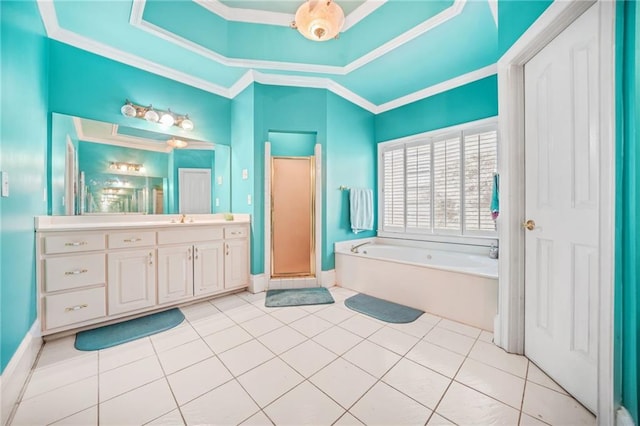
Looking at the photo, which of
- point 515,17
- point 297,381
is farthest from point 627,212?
point 297,381

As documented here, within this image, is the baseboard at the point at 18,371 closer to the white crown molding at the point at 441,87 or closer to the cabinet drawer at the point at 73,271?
the cabinet drawer at the point at 73,271

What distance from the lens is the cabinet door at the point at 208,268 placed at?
2516mm

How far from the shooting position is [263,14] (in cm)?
222

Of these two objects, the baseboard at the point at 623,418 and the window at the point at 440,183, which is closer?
the baseboard at the point at 623,418

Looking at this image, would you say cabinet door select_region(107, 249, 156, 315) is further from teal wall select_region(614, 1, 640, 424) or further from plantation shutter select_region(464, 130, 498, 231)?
plantation shutter select_region(464, 130, 498, 231)

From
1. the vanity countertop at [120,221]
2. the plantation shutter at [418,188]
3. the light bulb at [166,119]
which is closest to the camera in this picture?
the vanity countertop at [120,221]

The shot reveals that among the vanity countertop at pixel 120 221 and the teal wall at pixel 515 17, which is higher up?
the teal wall at pixel 515 17

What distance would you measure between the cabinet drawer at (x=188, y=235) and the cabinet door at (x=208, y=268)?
8cm

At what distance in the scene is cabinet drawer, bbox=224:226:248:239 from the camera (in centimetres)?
278

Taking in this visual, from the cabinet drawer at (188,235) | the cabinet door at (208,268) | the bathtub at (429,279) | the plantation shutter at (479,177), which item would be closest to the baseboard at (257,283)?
the cabinet door at (208,268)

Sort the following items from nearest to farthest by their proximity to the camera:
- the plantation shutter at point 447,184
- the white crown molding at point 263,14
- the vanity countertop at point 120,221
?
the vanity countertop at point 120,221
the white crown molding at point 263,14
the plantation shutter at point 447,184

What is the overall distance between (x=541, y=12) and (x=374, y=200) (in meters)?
2.66

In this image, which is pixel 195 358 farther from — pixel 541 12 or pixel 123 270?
pixel 541 12

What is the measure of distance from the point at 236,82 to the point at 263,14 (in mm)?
987
